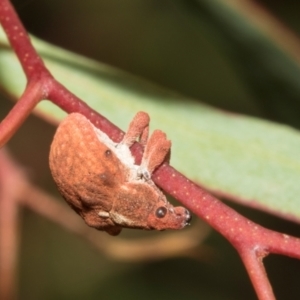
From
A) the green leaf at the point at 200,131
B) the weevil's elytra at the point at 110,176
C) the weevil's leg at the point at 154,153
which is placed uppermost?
the green leaf at the point at 200,131

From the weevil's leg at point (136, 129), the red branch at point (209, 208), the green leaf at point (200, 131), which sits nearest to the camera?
the red branch at point (209, 208)

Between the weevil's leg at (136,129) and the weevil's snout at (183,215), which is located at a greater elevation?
the weevil's leg at (136,129)

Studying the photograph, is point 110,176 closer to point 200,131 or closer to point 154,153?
point 154,153

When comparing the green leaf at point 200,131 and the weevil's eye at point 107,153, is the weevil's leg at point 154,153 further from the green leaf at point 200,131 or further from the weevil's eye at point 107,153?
the green leaf at point 200,131

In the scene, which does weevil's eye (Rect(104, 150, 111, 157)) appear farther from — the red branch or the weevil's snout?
the weevil's snout

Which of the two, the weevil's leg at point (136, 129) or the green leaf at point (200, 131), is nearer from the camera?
the weevil's leg at point (136, 129)

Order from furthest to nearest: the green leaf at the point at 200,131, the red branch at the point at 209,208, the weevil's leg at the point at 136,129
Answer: the green leaf at the point at 200,131 → the weevil's leg at the point at 136,129 → the red branch at the point at 209,208

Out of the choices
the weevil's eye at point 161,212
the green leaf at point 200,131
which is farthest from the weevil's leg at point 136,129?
the green leaf at point 200,131
